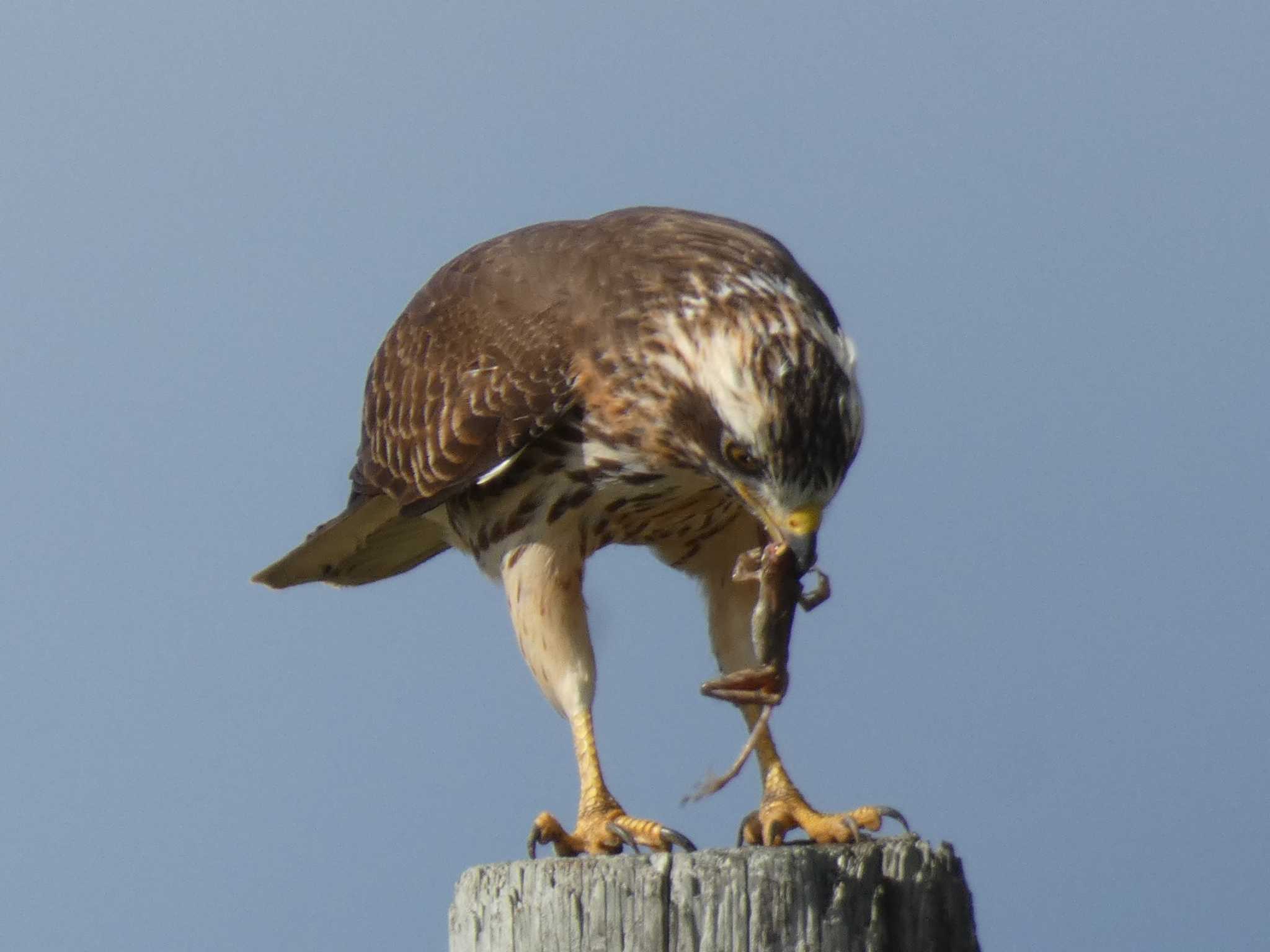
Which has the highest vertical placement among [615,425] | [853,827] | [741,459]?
[615,425]

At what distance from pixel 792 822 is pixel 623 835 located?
0.48 metres

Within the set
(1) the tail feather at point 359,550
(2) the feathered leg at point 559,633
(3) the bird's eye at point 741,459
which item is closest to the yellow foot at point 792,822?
(2) the feathered leg at point 559,633

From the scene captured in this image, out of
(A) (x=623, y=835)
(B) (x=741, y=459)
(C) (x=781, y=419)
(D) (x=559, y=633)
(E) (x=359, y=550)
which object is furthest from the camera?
(E) (x=359, y=550)

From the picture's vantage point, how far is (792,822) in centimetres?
509

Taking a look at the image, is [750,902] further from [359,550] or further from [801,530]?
[359,550]

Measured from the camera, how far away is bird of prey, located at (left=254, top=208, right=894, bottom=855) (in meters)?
4.65

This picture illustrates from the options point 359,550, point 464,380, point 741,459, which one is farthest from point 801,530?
point 359,550

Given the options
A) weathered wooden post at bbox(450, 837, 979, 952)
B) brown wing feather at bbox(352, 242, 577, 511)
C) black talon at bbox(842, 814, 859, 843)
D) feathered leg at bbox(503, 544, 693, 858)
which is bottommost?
weathered wooden post at bbox(450, 837, 979, 952)

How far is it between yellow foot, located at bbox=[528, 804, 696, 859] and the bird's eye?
911 mm

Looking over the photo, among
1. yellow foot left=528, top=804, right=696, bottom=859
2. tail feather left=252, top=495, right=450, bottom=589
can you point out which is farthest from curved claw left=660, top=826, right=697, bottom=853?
tail feather left=252, top=495, right=450, bottom=589

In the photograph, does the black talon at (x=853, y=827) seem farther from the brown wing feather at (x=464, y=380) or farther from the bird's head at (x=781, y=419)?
the brown wing feather at (x=464, y=380)

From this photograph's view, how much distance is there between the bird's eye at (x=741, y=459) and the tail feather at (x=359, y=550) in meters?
1.71

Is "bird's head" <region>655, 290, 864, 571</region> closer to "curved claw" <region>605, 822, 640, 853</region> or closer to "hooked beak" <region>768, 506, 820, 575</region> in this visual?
"hooked beak" <region>768, 506, 820, 575</region>

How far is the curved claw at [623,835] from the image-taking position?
490 centimetres
